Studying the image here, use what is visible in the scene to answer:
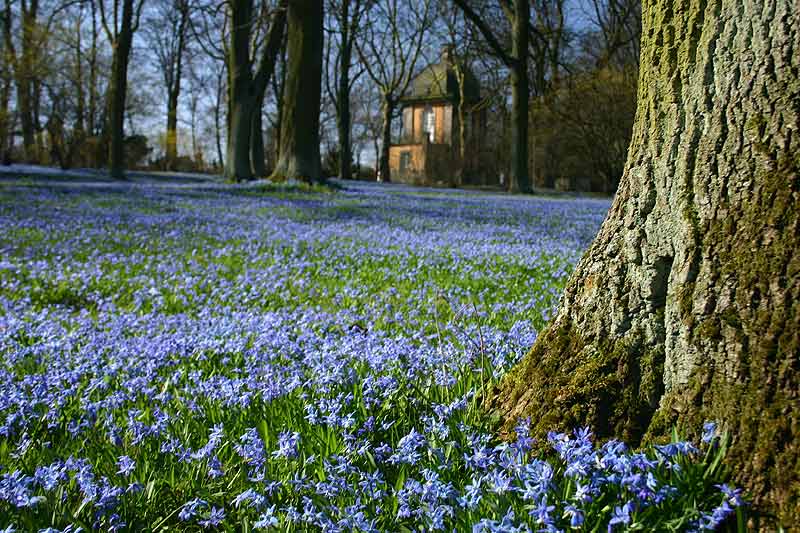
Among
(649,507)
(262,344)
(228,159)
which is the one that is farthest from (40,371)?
(228,159)

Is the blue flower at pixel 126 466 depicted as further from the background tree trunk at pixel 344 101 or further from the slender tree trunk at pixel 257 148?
the background tree trunk at pixel 344 101

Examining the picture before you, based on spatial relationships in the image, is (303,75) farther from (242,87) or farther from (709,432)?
(709,432)

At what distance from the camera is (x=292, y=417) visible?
7.59 ft

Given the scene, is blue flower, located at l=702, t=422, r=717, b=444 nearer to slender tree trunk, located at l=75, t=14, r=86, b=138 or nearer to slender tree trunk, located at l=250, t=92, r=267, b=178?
slender tree trunk, located at l=250, t=92, r=267, b=178

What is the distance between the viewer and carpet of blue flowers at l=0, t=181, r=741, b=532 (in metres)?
1.55

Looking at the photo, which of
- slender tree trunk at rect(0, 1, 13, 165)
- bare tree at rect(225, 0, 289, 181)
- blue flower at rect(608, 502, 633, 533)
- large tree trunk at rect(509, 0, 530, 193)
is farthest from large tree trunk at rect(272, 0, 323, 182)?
slender tree trunk at rect(0, 1, 13, 165)

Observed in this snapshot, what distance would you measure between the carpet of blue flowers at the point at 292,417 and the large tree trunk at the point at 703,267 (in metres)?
0.12

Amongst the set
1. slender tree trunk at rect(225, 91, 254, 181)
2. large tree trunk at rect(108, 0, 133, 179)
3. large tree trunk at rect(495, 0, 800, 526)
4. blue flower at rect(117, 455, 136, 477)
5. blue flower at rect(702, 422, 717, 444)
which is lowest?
blue flower at rect(117, 455, 136, 477)

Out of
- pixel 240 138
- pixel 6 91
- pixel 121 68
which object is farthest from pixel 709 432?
pixel 6 91

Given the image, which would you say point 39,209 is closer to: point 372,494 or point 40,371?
point 40,371

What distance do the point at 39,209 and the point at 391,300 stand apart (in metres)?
8.54

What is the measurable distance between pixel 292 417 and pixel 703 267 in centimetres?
151

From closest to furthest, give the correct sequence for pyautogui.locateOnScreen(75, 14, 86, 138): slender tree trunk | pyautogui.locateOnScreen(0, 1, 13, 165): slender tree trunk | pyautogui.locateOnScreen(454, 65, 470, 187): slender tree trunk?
pyautogui.locateOnScreen(0, 1, 13, 165): slender tree trunk
pyautogui.locateOnScreen(75, 14, 86, 138): slender tree trunk
pyautogui.locateOnScreen(454, 65, 470, 187): slender tree trunk

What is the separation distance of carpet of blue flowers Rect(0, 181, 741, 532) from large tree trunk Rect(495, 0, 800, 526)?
12cm
